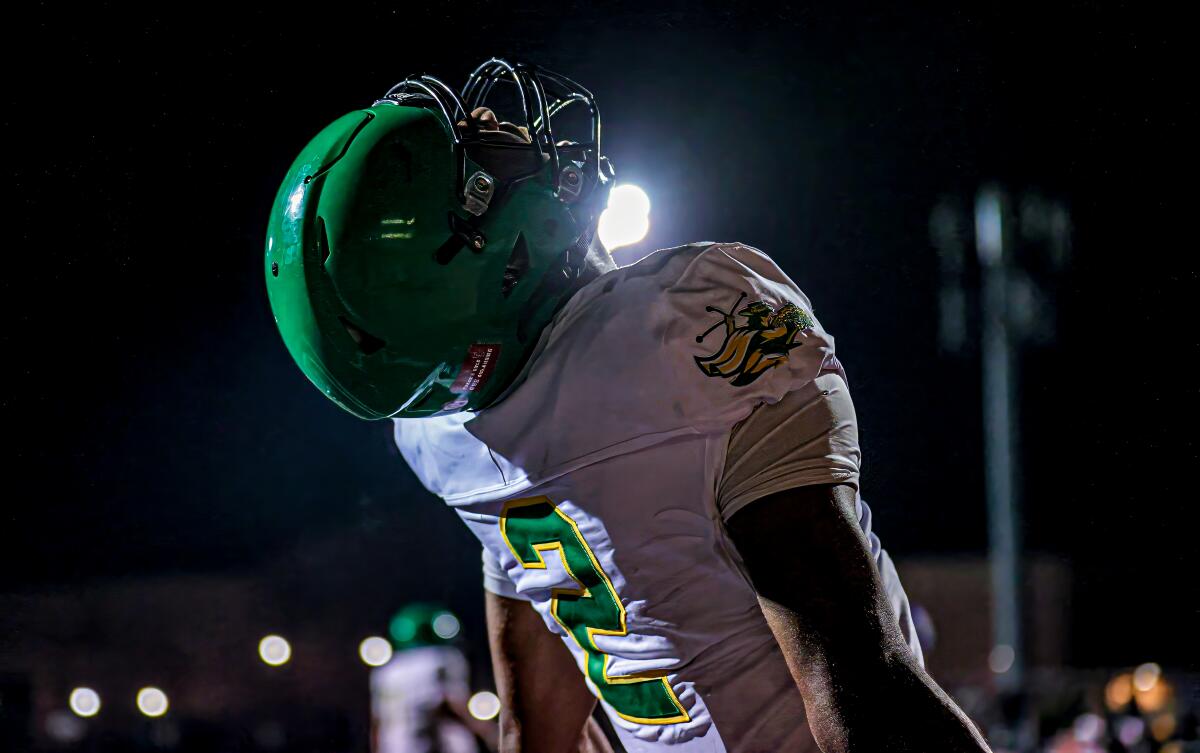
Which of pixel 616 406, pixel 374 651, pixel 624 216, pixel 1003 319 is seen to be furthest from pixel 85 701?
pixel 1003 319

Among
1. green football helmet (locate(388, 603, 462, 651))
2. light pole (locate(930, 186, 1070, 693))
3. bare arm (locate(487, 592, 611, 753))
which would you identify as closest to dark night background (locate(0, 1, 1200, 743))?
green football helmet (locate(388, 603, 462, 651))

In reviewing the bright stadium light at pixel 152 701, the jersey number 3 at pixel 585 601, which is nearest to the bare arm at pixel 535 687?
the jersey number 3 at pixel 585 601

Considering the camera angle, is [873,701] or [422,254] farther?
[422,254]

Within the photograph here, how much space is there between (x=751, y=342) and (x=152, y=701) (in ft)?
9.79

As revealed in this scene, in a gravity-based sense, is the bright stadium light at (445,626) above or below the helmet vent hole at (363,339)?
below

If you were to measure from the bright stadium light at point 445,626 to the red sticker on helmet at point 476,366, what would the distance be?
3.08 metres

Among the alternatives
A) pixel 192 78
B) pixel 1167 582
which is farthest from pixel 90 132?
pixel 1167 582

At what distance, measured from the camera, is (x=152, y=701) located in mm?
3279

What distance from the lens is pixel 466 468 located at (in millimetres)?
1365

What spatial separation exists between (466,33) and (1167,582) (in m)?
5.40

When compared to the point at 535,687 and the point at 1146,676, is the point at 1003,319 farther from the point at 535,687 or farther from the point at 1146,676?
the point at 535,687

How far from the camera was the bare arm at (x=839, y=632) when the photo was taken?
0.93m

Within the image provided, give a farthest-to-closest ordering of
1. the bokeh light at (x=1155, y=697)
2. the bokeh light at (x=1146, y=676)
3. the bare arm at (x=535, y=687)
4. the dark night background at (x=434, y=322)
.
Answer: the bokeh light at (x=1146, y=676) → the bokeh light at (x=1155, y=697) → the dark night background at (x=434, y=322) → the bare arm at (x=535, y=687)

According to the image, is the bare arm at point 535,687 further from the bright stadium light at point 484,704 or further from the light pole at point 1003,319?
the light pole at point 1003,319
